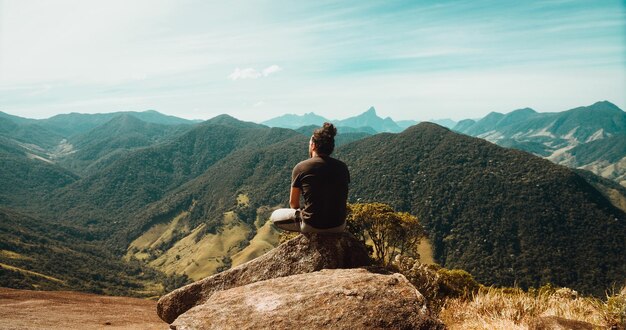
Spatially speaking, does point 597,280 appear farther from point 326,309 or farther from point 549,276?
point 326,309

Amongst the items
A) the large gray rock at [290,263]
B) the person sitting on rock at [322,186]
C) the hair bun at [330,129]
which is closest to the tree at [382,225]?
the large gray rock at [290,263]

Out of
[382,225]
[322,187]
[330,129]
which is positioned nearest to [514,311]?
[322,187]

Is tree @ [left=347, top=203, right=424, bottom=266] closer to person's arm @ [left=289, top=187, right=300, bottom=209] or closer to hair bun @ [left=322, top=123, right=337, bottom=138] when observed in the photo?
person's arm @ [left=289, top=187, right=300, bottom=209]

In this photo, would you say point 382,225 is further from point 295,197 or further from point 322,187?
point 322,187

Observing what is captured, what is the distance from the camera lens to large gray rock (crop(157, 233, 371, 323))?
1105 centimetres

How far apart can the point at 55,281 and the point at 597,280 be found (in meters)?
252

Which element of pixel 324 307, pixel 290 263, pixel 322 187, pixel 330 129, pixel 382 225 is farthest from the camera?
pixel 382 225

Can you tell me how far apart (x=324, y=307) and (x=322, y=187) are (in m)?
3.37

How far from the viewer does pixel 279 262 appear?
11273 millimetres

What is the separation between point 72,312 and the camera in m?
17.2

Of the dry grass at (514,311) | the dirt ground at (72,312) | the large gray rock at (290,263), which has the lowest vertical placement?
the dirt ground at (72,312)

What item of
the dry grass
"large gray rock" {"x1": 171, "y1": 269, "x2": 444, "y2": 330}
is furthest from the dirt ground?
the dry grass

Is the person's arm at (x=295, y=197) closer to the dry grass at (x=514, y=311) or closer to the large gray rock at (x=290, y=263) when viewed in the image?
the large gray rock at (x=290, y=263)

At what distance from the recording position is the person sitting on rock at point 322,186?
34.6 feet
